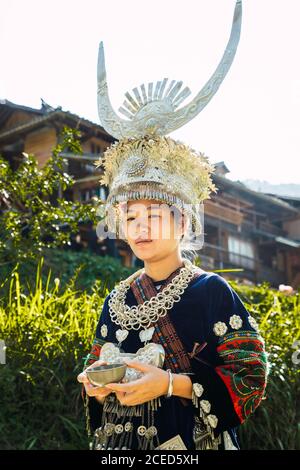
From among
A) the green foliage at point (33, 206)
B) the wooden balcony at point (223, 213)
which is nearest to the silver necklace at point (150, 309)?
the green foliage at point (33, 206)

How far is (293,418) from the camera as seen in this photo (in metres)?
4.79

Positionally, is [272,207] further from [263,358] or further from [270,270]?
[263,358]

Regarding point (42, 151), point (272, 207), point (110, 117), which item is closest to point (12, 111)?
point (42, 151)

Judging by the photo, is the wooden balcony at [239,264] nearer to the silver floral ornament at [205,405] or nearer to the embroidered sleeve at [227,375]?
the embroidered sleeve at [227,375]

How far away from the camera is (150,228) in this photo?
264cm

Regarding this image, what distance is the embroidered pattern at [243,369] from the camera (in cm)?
234

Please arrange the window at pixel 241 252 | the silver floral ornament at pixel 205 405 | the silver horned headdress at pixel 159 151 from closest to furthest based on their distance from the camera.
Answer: the silver floral ornament at pixel 205 405
the silver horned headdress at pixel 159 151
the window at pixel 241 252

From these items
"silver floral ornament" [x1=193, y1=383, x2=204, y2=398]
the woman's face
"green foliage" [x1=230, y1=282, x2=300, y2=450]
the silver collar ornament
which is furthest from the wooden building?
"silver floral ornament" [x1=193, y1=383, x2=204, y2=398]

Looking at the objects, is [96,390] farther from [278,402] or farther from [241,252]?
[241,252]

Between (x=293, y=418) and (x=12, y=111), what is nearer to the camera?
(x=293, y=418)

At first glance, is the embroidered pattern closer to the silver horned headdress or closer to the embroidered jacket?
the embroidered jacket

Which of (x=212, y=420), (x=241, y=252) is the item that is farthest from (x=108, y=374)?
(x=241, y=252)

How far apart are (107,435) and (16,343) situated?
2.39m

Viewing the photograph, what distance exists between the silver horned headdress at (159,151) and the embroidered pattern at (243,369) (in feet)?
2.23
